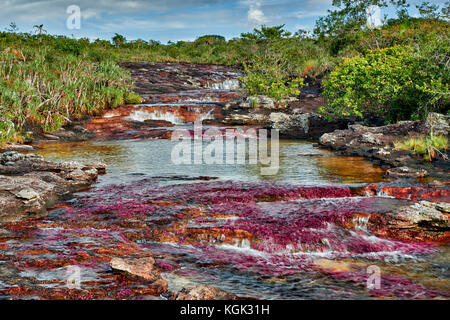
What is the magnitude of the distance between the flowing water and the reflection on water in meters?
0.13

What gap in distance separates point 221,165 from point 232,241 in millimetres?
5547

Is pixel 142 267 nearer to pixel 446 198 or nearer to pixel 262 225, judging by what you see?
pixel 262 225

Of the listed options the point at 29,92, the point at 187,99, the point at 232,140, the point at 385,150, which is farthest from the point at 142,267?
the point at 187,99

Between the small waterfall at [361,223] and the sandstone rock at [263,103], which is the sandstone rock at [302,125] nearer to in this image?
the sandstone rock at [263,103]

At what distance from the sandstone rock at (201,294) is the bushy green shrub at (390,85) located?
457 inches

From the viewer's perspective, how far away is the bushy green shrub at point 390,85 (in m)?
14.4

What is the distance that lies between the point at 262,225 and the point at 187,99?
57.9ft

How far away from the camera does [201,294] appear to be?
4355 millimetres

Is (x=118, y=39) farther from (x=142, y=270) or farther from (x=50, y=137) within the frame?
(x=142, y=270)

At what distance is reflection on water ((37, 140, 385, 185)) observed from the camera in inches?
412

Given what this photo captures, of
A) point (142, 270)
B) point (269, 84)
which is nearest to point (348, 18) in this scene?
point (269, 84)

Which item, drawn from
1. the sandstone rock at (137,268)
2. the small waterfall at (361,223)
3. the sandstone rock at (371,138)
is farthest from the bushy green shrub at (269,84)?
the sandstone rock at (137,268)

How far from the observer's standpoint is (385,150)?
1270 centimetres

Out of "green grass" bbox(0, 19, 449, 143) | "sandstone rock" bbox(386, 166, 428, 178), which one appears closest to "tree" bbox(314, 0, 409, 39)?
"green grass" bbox(0, 19, 449, 143)
